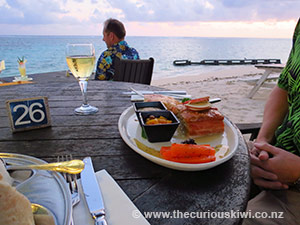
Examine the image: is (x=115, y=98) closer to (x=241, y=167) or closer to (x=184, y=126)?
(x=184, y=126)

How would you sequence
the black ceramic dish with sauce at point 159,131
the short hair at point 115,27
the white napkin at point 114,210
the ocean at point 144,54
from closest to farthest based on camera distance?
the white napkin at point 114,210 < the black ceramic dish with sauce at point 159,131 < the short hair at point 115,27 < the ocean at point 144,54

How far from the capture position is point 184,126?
0.88 m

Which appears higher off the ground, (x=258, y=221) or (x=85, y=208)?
(x=85, y=208)

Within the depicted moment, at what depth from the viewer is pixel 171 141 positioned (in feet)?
2.60

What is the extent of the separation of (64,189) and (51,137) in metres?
0.51

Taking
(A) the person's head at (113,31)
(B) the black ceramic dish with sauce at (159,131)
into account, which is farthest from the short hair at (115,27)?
(B) the black ceramic dish with sauce at (159,131)

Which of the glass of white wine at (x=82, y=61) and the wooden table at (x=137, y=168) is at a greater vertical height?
the glass of white wine at (x=82, y=61)

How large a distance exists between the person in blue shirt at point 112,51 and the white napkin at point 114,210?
261 centimetres

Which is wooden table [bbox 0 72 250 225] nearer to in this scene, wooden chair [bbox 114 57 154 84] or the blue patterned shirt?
wooden chair [bbox 114 57 154 84]

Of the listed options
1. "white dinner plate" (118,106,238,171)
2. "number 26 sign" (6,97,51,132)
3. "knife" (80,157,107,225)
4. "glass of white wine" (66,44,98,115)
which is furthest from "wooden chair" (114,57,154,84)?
"knife" (80,157,107,225)

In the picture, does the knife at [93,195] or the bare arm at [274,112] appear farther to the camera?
the bare arm at [274,112]

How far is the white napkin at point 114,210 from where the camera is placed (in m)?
0.42

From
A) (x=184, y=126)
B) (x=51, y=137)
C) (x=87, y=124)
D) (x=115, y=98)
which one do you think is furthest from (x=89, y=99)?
(x=184, y=126)

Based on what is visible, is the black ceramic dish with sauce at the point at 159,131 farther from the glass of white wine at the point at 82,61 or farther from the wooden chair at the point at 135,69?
the wooden chair at the point at 135,69
